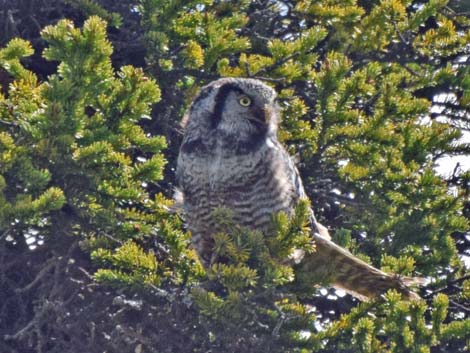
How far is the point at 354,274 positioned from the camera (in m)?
4.70

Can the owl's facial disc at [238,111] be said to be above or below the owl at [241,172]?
above

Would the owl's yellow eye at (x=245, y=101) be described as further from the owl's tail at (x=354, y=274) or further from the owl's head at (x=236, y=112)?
the owl's tail at (x=354, y=274)

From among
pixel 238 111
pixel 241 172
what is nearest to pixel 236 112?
pixel 238 111

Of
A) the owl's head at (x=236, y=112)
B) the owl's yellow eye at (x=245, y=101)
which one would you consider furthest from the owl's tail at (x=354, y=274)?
the owl's yellow eye at (x=245, y=101)

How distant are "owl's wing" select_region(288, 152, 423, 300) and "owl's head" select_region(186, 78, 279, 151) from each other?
241 millimetres

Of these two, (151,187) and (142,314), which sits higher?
(151,187)

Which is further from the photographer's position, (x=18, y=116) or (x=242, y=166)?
(x=242, y=166)

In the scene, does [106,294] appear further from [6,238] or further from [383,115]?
[383,115]

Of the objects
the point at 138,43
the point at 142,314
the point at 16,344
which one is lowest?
the point at 16,344

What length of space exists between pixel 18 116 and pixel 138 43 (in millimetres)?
1309

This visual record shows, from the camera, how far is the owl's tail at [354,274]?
4.42 meters

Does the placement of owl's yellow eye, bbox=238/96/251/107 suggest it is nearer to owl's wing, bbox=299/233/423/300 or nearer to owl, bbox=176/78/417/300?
owl, bbox=176/78/417/300

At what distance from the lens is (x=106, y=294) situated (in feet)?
15.2

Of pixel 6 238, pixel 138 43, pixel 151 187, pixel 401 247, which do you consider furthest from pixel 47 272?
pixel 401 247
